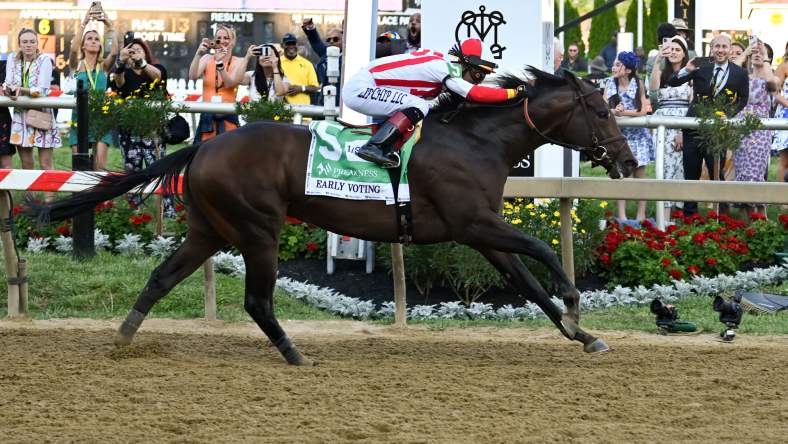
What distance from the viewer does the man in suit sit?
11.4 metres

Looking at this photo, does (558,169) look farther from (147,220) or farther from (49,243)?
(49,243)

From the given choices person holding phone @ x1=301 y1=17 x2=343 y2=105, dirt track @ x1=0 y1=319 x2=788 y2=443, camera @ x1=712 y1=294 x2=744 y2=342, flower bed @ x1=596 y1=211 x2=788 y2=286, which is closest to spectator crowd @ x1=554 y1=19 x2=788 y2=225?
flower bed @ x1=596 y1=211 x2=788 y2=286

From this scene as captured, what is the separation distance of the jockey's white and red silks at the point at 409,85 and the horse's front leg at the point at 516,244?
0.74 metres

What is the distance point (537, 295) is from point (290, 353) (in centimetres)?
148

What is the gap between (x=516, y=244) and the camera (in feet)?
23.2

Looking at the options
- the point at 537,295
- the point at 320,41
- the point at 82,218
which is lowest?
the point at 537,295

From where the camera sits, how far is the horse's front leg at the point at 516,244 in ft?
23.2

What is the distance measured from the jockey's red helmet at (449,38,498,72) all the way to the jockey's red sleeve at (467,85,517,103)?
159 mm

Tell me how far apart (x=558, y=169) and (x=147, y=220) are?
143 inches

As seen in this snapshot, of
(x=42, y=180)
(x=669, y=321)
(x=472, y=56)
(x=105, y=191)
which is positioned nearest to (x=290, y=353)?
(x=105, y=191)

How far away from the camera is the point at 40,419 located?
18.0 feet

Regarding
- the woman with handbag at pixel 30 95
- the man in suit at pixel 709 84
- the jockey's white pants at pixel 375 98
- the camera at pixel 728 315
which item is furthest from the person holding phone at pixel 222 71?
the camera at pixel 728 315

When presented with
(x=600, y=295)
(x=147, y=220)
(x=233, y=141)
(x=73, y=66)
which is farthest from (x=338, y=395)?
(x=73, y=66)

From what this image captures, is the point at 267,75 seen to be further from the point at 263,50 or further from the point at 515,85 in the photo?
the point at 515,85
